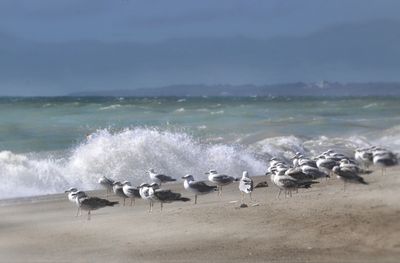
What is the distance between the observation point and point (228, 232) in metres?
11.3

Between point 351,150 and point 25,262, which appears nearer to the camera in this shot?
point 25,262

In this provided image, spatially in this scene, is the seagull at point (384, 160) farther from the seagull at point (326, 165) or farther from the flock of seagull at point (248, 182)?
the seagull at point (326, 165)

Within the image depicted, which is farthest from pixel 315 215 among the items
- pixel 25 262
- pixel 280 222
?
pixel 25 262

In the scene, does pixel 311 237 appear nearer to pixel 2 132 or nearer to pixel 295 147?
pixel 295 147

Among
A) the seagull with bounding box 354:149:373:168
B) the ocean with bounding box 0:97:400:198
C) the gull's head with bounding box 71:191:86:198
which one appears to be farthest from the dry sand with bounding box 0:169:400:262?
the ocean with bounding box 0:97:400:198

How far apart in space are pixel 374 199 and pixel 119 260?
15.2 ft

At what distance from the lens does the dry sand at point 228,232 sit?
10055 mm

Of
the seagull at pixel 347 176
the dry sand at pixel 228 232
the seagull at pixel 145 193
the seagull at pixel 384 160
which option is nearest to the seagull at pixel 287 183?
the dry sand at pixel 228 232

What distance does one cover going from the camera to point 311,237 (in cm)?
1060

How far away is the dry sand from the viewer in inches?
396

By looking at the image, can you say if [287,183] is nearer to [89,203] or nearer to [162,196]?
[162,196]

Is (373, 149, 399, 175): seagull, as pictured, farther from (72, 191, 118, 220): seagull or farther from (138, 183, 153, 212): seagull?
(72, 191, 118, 220): seagull

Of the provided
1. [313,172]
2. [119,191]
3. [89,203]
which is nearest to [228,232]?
[89,203]

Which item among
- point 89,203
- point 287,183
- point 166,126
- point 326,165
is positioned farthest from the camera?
point 166,126
